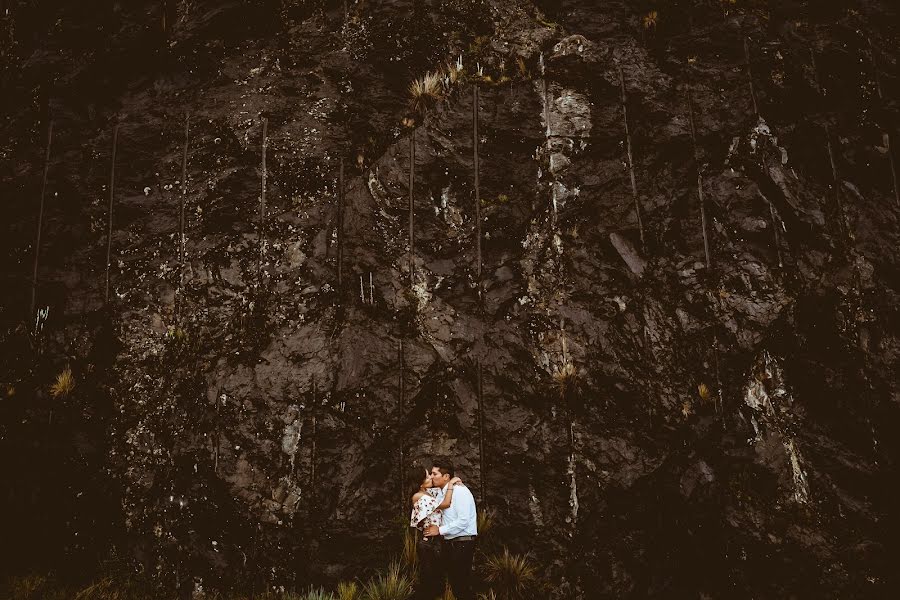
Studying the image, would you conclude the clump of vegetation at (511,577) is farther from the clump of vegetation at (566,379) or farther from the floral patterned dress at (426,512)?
the clump of vegetation at (566,379)

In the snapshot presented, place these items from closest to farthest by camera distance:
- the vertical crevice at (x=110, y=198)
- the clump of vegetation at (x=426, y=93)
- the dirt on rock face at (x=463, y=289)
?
the dirt on rock face at (x=463, y=289), the vertical crevice at (x=110, y=198), the clump of vegetation at (x=426, y=93)

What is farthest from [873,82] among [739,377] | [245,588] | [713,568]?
[245,588]

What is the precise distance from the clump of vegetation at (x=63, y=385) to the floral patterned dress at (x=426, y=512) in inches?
192

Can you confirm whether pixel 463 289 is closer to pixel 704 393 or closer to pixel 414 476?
pixel 414 476

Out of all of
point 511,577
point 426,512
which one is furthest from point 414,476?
point 511,577

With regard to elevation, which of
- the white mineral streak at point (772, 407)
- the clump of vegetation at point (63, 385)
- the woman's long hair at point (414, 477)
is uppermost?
the clump of vegetation at point (63, 385)

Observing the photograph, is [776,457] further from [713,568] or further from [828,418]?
[713,568]

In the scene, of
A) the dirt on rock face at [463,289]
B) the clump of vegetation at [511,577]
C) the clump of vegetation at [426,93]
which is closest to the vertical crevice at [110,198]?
the dirt on rock face at [463,289]

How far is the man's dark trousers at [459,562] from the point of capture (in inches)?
229

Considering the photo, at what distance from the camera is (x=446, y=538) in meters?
5.84

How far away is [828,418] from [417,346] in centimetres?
509

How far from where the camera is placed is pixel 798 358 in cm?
645

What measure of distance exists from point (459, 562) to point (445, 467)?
1028 millimetres

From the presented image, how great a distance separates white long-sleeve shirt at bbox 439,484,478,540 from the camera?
5785 millimetres
